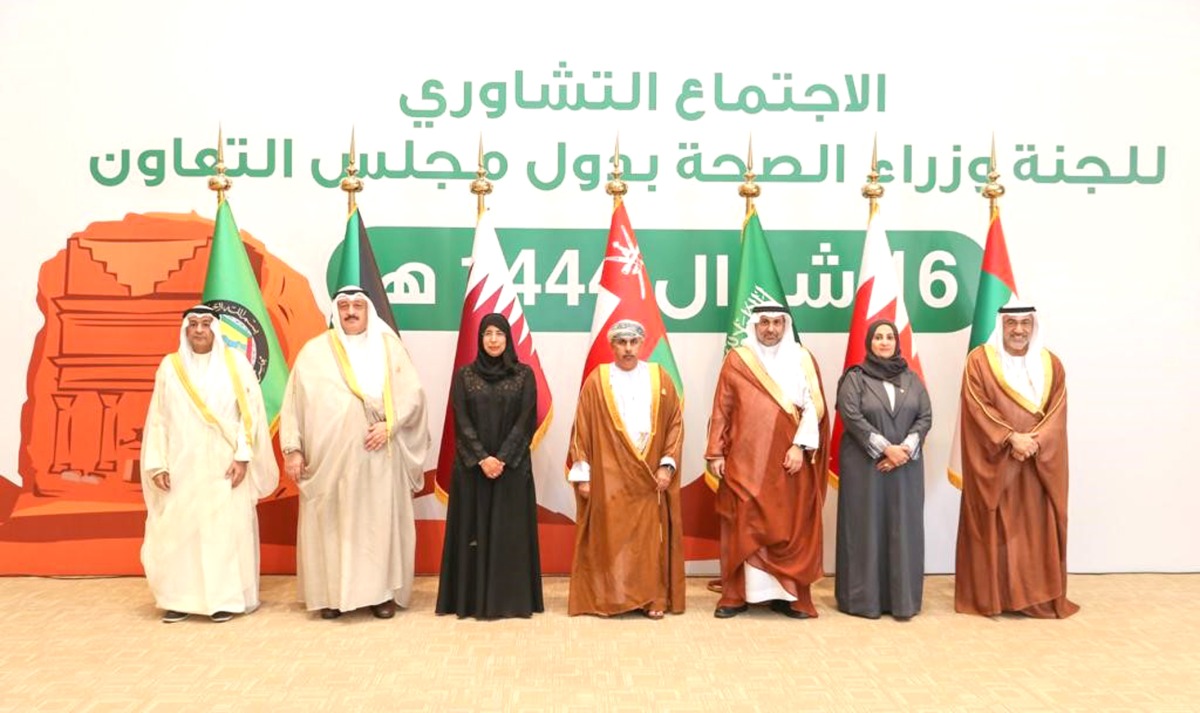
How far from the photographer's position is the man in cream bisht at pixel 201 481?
13.6 ft

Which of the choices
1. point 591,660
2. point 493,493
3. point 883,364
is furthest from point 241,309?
Answer: point 883,364

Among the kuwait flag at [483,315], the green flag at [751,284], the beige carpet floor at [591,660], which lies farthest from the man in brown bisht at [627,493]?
the green flag at [751,284]

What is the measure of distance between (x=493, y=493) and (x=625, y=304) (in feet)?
3.77

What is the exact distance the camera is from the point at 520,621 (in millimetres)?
4164

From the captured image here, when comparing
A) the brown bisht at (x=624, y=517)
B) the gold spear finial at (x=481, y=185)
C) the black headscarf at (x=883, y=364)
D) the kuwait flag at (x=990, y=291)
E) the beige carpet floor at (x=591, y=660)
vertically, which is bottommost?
the beige carpet floor at (x=591, y=660)

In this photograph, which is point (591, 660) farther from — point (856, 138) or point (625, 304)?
point (856, 138)

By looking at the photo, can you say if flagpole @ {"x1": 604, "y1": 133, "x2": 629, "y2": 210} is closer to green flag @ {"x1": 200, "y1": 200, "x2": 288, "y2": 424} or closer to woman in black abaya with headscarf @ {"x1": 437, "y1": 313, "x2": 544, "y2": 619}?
woman in black abaya with headscarf @ {"x1": 437, "y1": 313, "x2": 544, "y2": 619}

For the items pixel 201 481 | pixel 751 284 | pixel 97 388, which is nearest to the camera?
pixel 201 481

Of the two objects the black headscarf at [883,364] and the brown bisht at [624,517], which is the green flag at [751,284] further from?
the brown bisht at [624,517]

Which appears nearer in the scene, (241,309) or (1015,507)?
(1015,507)

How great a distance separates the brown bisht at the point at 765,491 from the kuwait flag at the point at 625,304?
46 centimetres

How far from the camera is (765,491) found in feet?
13.9

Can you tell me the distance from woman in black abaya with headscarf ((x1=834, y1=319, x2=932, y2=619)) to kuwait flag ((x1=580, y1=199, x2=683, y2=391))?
0.90 metres

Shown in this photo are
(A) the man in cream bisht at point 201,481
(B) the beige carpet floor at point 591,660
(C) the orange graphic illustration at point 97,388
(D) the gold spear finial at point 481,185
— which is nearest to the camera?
(B) the beige carpet floor at point 591,660
